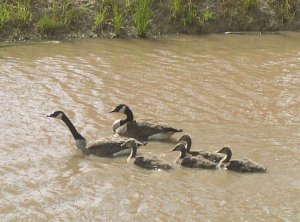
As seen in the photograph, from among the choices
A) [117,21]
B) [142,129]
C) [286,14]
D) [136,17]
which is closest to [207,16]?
[136,17]

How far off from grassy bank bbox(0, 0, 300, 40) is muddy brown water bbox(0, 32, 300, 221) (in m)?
0.84

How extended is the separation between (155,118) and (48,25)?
801 cm

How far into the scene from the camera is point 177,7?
20.9m

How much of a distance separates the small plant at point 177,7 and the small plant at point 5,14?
16.7ft

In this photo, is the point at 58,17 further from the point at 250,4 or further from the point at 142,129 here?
the point at 142,129

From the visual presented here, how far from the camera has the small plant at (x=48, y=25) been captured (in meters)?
19.6

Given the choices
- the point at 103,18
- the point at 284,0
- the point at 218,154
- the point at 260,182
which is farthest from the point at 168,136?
the point at 284,0

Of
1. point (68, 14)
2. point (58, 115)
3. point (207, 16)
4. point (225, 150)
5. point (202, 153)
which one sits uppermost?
point (207, 16)

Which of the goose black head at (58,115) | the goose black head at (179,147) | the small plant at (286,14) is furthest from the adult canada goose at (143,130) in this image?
the small plant at (286,14)

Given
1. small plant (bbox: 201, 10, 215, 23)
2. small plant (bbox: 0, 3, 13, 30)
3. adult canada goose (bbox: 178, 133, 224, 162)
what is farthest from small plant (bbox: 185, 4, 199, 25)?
adult canada goose (bbox: 178, 133, 224, 162)

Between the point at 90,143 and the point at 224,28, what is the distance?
11625 mm

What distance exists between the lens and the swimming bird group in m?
10.1

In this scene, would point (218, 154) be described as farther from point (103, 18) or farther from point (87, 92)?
point (103, 18)

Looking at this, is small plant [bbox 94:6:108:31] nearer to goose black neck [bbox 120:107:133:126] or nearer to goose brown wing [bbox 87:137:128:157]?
goose black neck [bbox 120:107:133:126]
